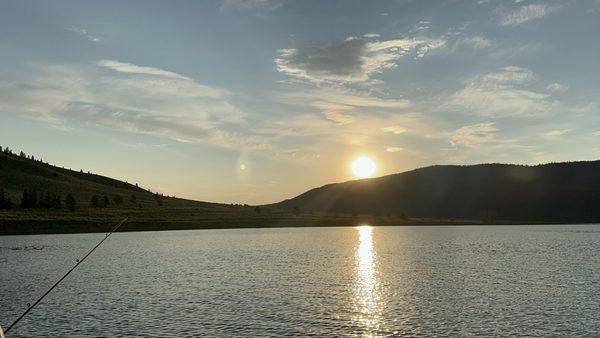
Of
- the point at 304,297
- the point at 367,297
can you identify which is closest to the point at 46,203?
the point at 304,297

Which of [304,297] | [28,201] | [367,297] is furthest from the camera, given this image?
[28,201]

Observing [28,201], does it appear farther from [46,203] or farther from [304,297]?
[304,297]

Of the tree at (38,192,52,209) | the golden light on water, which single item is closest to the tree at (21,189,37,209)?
the tree at (38,192,52,209)

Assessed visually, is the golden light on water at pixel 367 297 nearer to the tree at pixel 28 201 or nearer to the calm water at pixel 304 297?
the calm water at pixel 304 297

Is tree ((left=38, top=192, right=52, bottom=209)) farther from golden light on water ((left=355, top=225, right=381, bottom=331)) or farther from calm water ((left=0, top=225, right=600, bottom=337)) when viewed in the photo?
golden light on water ((left=355, top=225, right=381, bottom=331))

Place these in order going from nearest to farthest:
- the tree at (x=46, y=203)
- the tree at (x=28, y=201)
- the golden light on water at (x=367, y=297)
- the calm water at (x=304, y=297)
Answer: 1. the calm water at (x=304, y=297)
2. the golden light on water at (x=367, y=297)
3. the tree at (x=28, y=201)
4. the tree at (x=46, y=203)

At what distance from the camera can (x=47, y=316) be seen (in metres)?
38.7

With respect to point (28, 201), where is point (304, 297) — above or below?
below

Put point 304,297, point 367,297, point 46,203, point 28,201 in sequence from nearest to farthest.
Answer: point 304,297 → point 367,297 → point 28,201 → point 46,203

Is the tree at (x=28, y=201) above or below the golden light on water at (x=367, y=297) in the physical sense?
above

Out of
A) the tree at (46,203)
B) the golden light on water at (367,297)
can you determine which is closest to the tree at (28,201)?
the tree at (46,203)

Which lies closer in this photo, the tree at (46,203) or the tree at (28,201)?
the tree at (28,201)

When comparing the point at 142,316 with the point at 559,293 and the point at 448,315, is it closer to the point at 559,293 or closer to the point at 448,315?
the point at 448,315

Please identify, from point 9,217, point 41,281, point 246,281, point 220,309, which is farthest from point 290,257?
point 9,217
